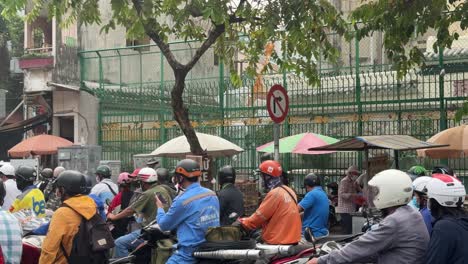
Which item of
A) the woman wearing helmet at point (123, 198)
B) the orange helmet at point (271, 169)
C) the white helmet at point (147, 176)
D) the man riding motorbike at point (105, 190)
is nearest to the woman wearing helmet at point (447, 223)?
the orange helmet at point (271, 169)

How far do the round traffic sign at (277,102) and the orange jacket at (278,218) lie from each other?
295 cm

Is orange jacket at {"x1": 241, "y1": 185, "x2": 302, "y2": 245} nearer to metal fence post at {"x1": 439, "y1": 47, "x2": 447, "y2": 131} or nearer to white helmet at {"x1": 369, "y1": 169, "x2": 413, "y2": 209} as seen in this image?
white helmet at {"x1": 369, "y1": 169, "x2": 413, "y2": 209}

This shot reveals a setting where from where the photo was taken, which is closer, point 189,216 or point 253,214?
point 189,216

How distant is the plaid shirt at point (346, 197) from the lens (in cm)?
1267

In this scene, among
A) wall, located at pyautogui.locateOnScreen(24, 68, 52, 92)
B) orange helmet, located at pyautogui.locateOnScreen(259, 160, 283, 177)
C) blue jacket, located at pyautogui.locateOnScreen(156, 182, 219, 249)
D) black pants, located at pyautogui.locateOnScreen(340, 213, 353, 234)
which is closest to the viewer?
blue jacket, located at pyautogui.locateOnScreen(156, 182, 219, 249)

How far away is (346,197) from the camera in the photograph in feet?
41.6

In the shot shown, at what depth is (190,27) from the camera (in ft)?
44.3

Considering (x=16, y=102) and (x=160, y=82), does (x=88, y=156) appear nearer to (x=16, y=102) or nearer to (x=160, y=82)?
(x=160, y=82)

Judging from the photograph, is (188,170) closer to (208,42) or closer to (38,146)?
(208,42)

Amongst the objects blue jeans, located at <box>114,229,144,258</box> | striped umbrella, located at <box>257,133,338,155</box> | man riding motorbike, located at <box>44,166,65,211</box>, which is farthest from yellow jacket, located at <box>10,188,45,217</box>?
striped umbrella, located at <box>257,133,338,155</box>

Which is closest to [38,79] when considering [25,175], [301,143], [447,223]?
[301,143]

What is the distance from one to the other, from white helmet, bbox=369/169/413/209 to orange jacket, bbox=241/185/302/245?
2.78 meters

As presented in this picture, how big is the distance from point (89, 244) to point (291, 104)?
31.5 ft

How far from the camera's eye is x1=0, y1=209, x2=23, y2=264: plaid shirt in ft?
18.4
